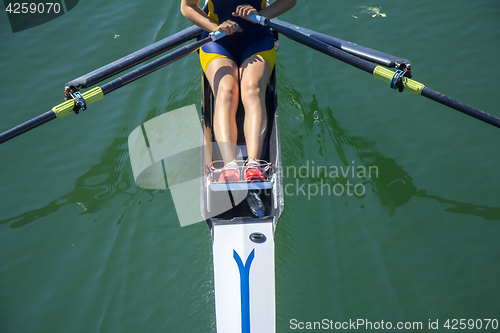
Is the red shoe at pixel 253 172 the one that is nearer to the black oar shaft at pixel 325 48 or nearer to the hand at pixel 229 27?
the hand at pixel 229 27

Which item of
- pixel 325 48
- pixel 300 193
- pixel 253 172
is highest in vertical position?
pixel 325 48

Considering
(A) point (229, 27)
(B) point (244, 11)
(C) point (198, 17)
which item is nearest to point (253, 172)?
(A) point (229, 27)

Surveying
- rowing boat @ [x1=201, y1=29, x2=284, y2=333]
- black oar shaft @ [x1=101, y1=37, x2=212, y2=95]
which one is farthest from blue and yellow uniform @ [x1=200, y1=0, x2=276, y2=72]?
rowing boat @ [x1=201, y1=29, x2=284, y2=333]

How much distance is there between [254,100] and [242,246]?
1366 mm

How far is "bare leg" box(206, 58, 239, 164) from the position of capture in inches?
160

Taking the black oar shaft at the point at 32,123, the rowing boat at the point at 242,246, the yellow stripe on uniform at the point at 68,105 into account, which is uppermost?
the yellow stripe on uniform at the point at 68,105

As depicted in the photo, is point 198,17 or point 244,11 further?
point 198,17

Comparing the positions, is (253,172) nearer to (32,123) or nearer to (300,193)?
(300,193)

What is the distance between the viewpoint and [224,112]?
419cm

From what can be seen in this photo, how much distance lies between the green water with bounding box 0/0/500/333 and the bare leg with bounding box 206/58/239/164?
1.02 meters

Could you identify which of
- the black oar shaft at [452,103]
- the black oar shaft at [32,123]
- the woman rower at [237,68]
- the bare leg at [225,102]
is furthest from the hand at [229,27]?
the black oar shaft at [452,103]

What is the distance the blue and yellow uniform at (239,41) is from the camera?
4559 mm

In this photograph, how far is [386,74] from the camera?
4.38 meters

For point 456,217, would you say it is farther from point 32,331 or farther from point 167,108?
point 32,331
